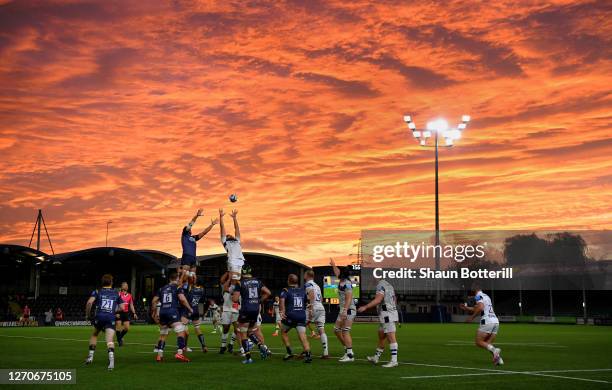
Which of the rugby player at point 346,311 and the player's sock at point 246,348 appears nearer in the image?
the player's sock at point 246,348

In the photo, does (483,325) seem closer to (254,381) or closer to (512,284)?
(254,381)

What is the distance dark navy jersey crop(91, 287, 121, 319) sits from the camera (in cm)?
1670

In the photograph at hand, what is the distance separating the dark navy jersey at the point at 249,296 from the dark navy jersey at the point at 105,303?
12.1ft

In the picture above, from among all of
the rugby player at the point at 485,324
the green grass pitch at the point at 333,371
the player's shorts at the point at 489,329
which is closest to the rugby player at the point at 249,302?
the green grass pitch at the point at 333,371

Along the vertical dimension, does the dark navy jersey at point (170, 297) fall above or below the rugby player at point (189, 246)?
below

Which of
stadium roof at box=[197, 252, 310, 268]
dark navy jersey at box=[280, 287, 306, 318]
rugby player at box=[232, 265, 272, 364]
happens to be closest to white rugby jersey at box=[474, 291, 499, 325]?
dark navy jersey at box=[280, 287, 306, 318]

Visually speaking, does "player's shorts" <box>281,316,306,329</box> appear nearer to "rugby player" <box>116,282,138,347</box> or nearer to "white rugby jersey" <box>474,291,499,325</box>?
"white rugby jersey" <box>474,291,499,325</box>

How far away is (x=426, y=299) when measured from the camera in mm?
130250

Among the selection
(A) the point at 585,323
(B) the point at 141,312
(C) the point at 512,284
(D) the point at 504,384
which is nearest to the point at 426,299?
(C) the point at 512,284

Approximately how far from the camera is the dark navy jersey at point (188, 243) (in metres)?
22.8

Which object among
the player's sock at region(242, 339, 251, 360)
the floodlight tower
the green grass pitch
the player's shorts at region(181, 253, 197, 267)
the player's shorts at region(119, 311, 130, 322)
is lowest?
the green grass pitch

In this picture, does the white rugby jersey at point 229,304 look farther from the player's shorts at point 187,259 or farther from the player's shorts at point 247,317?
the player's shorts at point 187,259

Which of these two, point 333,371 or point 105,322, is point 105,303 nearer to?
point 105,322

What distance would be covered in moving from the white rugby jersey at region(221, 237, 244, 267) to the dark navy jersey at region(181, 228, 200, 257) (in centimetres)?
184
